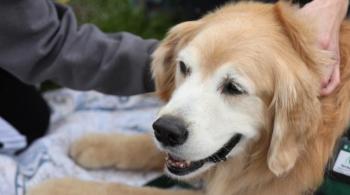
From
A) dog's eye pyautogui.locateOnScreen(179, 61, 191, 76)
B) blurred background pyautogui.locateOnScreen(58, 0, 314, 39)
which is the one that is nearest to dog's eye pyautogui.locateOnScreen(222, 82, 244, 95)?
dog's eye pyautogui.locateOnScreen(179, 61, 191, 76)

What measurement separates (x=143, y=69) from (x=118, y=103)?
0.54m

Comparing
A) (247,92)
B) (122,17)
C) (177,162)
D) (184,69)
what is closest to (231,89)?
(247,92)

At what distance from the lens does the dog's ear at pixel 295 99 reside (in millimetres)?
1516

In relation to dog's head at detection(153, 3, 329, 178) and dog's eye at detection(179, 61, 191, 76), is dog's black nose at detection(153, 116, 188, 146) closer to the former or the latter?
dog's head at detection(153, 3, 329, 178)

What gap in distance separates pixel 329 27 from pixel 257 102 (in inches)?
11.3

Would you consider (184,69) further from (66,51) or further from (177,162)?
(66,51)

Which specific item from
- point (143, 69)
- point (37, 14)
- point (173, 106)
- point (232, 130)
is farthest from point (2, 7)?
point (232, 130)

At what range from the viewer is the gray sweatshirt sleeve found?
6.03 ft

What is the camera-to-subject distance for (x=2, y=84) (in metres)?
2.32

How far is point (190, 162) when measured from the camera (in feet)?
5.28

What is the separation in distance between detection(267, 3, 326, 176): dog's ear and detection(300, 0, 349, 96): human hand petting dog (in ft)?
0.12

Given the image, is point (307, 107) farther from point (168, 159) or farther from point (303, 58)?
point (168, 159)

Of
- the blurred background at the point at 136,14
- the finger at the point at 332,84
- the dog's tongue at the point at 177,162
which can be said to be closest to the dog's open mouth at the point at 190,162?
the dog's tongue at the point at 177,162

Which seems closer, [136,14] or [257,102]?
[257,102]
